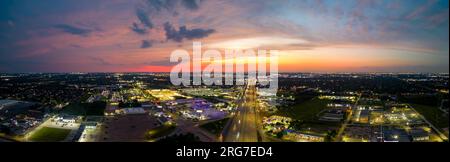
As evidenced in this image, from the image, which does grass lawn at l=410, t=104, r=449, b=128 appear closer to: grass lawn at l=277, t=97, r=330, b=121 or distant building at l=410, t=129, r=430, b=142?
distant building at l=410, t=129, r=430, b=142

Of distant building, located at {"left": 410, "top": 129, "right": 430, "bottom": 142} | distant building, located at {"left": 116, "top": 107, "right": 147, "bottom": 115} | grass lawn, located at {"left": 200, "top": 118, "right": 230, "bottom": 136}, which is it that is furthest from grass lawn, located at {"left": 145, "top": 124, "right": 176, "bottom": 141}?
distant building, located at {"left": 410, "top": 129, "right": 430, "bottom": 142}

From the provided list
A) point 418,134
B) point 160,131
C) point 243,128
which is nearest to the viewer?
point 418,134

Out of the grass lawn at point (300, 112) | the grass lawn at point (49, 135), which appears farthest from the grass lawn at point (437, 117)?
the grass lawn at point (49, 135)

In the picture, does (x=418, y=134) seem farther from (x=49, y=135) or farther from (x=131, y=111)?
(x=131, y=111)

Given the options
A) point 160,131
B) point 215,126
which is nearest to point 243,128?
point 215,126
